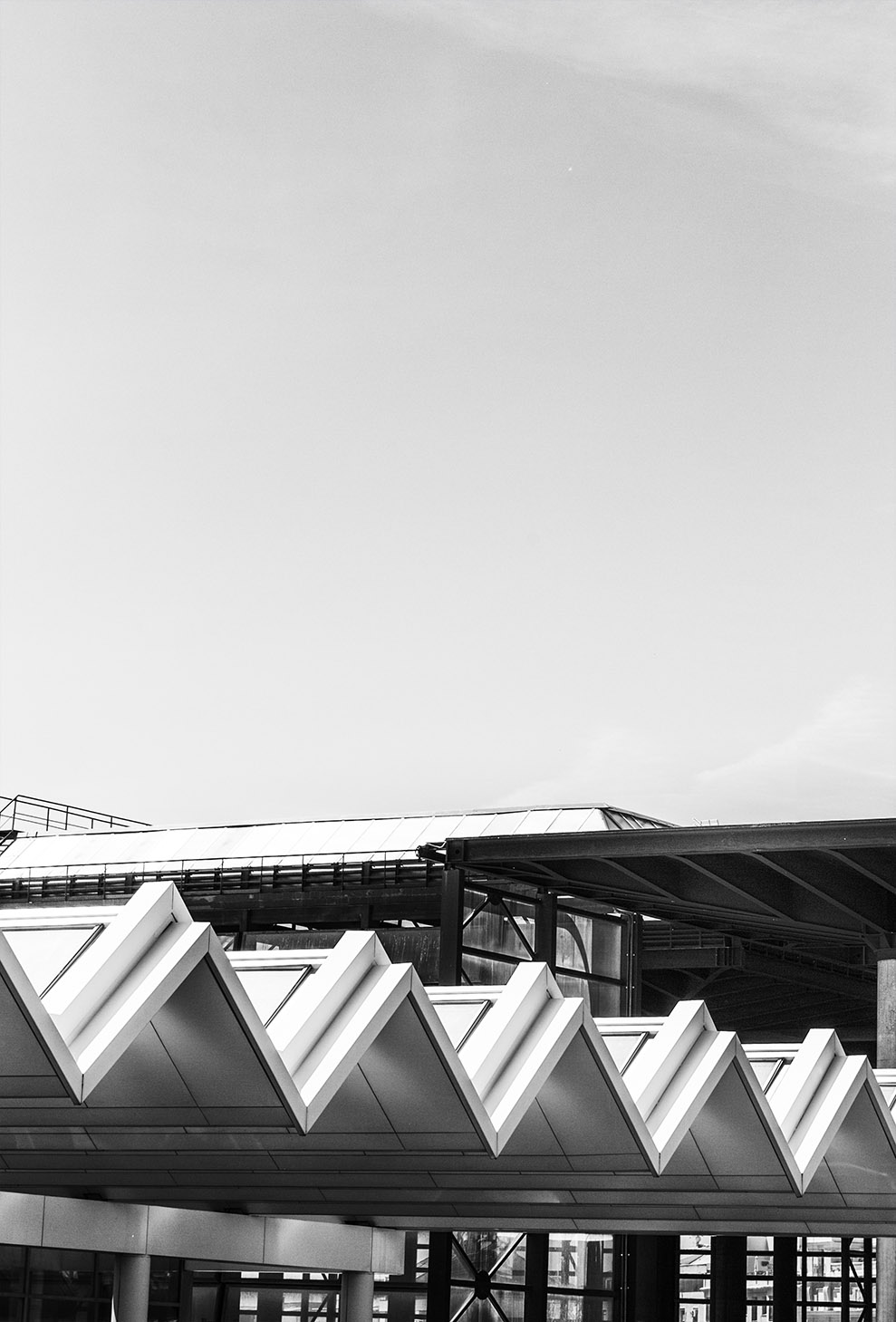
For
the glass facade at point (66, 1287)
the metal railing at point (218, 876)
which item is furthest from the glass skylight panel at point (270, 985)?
the metal railing at point (218, 876)

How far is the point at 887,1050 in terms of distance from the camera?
28.4 meters

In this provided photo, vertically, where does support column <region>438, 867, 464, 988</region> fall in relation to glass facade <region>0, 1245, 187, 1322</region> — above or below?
above

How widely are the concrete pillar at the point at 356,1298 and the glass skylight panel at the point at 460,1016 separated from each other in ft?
36.0

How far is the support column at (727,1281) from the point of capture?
191 ft

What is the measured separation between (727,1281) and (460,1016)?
4534 centimetres

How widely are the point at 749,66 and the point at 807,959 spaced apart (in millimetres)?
19981

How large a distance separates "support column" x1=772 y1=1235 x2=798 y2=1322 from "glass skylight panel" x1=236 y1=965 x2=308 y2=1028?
47.5 metres

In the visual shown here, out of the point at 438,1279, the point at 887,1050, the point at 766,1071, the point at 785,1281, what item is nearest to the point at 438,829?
the point at 438,1279

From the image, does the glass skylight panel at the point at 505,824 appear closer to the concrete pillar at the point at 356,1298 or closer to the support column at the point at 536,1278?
the support column at the point at 536,1278

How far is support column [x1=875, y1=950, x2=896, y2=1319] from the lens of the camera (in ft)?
89.8

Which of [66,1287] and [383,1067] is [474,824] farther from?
[383,1067]

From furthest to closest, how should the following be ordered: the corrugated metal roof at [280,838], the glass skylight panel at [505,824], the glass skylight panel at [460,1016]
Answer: the glass skylight panel at [505,824] < the corrugated metal roof at [280,838] < the glass skylight panel at [460,1016]

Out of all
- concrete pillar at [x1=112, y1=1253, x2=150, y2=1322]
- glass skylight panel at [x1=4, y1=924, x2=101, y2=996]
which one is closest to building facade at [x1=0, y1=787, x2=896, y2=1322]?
glass skylight panel at [x1=4, y1=924, x2=101, y2=996]

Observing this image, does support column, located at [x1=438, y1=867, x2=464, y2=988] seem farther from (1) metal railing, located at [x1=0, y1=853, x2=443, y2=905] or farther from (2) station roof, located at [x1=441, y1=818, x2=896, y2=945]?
(1) metal railing, located at [x1=0, y1=853, x2=443, y2=905]
